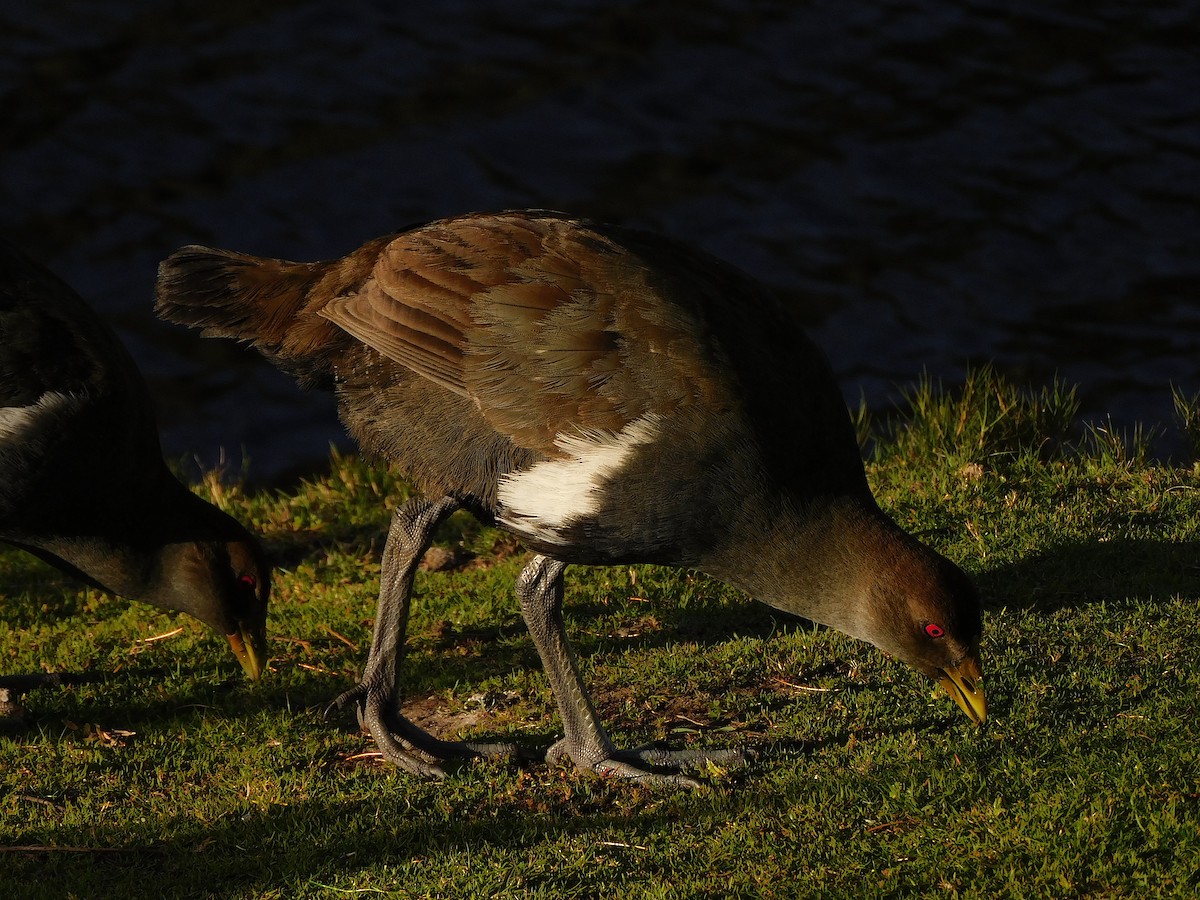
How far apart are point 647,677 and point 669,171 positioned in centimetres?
686

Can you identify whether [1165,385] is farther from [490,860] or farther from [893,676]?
[490,860]

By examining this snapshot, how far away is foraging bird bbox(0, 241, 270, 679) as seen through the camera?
5.43 m

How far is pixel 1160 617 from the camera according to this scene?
5.46 m

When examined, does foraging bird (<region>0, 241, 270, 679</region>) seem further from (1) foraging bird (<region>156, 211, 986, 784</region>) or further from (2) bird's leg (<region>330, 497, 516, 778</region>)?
(1) foraging bird (<region>156, 211, 986, 784</region>)

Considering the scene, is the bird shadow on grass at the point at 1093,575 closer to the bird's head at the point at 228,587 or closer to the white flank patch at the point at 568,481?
the white flank patch at the point at 568,481

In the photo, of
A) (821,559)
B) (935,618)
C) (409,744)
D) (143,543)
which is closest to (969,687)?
(935,618)

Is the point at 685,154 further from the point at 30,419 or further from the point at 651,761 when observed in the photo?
the point at 651,761

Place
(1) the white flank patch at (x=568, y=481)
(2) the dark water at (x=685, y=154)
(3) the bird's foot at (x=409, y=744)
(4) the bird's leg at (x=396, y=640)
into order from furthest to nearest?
(2) the dark water at (x=685, y=154)
(4) the bird's leg at (x=396, y=640)
(3) the bird's foot at (x=409, y=744)
(1) the white flank patch at (x=568, y=481)

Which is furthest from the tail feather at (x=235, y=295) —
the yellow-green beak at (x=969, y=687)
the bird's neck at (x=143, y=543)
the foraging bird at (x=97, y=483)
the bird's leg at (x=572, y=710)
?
the yellow-green beak at (x=969, y=687)

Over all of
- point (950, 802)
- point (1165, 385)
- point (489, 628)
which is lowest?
point (1165, 385)

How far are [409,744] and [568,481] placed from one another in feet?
3.83

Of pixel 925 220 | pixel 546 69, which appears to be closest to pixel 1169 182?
pixel 925 220

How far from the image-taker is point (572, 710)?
16.5 feet

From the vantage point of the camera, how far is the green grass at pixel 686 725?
14.1ft
